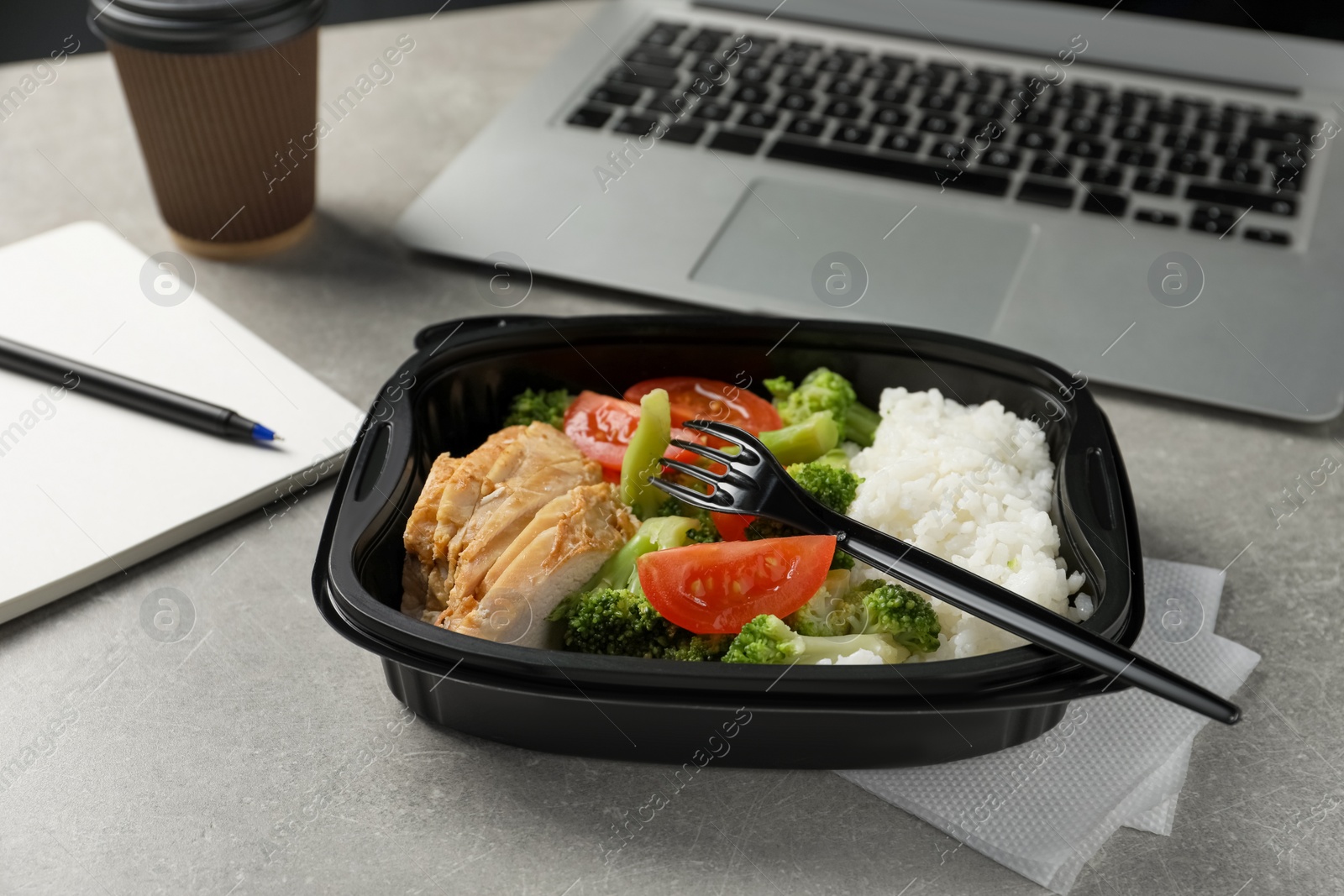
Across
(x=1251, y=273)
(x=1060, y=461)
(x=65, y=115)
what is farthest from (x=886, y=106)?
(x=65, y=115)

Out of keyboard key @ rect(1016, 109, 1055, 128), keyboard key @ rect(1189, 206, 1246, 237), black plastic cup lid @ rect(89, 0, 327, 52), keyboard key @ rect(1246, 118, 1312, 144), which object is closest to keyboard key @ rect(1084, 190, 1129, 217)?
keyboard key @ rect(1189, 206, 1246, 237)

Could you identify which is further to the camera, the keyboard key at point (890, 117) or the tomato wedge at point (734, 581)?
the keyboard key at point (890, 117)

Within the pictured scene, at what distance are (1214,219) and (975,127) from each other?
0.45 m

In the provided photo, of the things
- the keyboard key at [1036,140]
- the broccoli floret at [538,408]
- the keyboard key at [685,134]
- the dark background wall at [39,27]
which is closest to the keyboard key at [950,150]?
the keyboard key at [1036,140]

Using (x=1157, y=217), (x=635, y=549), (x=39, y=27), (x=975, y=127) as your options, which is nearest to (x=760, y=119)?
(x=975, y=127)

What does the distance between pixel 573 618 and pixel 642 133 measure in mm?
1226

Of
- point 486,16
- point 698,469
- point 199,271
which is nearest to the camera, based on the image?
point 698,469

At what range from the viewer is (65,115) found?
7.86ft

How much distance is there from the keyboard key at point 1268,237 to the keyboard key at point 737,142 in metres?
0.85

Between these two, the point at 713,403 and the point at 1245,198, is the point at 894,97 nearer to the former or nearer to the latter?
the point at 1245,198

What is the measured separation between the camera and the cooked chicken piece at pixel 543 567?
110 centimetres

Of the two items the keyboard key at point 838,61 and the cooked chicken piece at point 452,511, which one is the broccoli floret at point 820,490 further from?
the keyboard key at point 838,61

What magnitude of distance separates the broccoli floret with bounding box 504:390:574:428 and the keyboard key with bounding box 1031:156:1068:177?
3.46 ft

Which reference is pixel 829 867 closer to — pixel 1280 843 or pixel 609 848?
pixel 609 848
